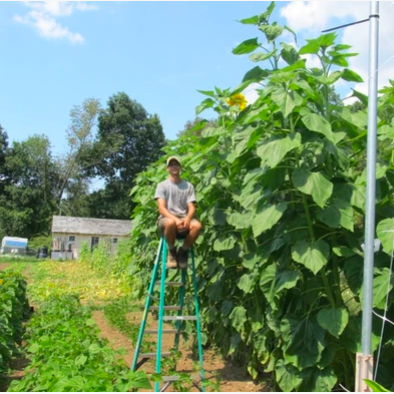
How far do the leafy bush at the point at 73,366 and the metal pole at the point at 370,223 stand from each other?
1129mm

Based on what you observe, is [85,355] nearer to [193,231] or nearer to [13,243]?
[193,231]

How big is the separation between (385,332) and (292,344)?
665 mm

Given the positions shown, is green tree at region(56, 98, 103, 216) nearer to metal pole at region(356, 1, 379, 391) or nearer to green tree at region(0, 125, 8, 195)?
green tree at region(0, 125, 8, 195)

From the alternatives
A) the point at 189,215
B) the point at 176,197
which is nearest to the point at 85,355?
the point at 189,215

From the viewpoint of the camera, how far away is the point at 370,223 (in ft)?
9.55

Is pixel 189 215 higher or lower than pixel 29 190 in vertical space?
lower

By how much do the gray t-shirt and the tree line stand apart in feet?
145

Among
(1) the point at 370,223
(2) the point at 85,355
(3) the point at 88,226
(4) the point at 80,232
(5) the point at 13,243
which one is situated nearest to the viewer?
(1) the point at 370,223

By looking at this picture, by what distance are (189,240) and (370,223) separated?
106 inches

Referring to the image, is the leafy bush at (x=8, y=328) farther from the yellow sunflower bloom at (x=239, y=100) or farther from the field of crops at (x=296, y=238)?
the yellow sunflower bloom at (x=239, y=100)

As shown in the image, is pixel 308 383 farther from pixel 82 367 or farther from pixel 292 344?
pixel 82 367

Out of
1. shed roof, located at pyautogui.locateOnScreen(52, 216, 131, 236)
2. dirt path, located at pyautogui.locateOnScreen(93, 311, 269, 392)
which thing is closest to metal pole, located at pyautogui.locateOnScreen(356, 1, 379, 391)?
dirt path, located at pyautogui.locateOnScreen(93, 311, 269, 392)

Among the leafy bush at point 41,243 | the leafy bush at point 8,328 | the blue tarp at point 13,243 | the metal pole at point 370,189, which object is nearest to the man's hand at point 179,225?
the leafy bush at point 8,328

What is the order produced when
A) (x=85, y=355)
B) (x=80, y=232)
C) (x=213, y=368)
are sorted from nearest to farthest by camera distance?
1. (x=85, y=355)
2. (x=213, y=368)
3. (x=80, y=232)
